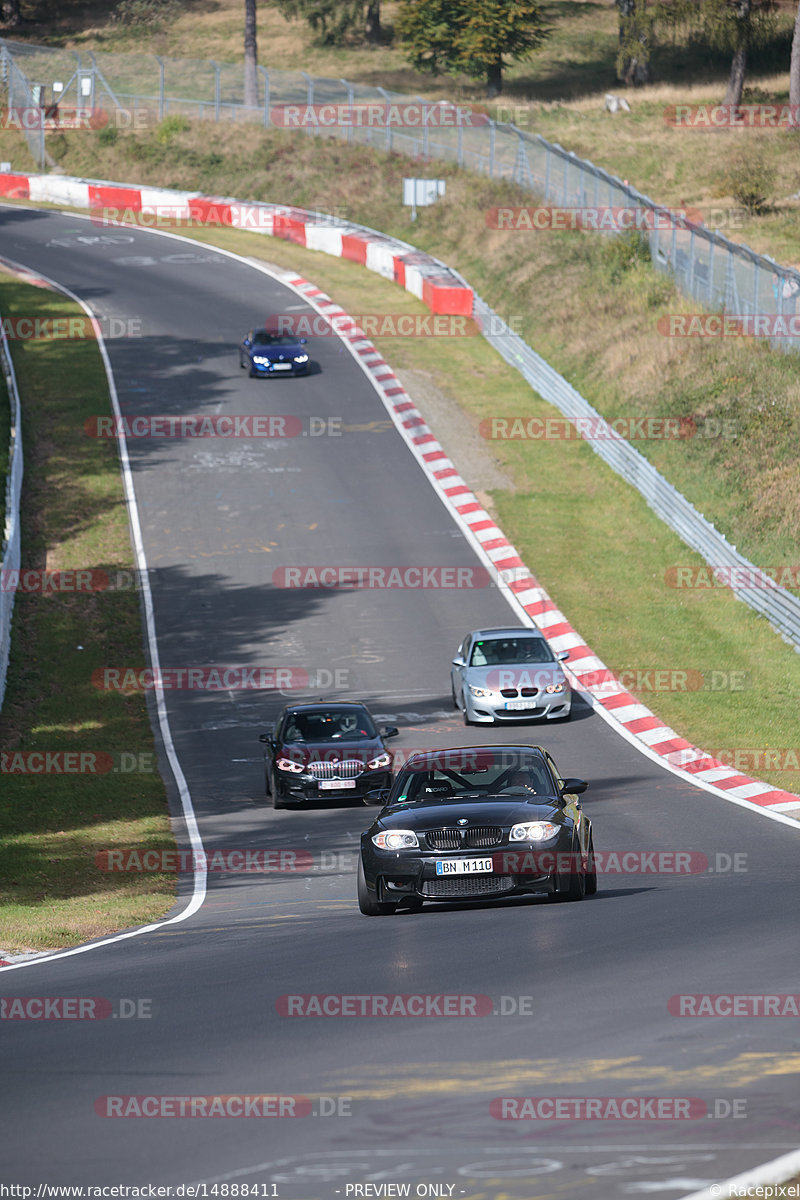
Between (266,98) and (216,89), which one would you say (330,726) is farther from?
(216,89)

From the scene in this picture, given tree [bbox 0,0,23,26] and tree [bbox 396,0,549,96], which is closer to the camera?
tree [bbox 396,0,549,96]

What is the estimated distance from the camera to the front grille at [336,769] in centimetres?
2122

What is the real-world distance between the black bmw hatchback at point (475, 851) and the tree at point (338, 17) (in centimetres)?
8263

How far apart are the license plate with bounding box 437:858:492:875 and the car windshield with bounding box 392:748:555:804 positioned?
0.90 m

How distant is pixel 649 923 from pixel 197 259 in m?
51.0

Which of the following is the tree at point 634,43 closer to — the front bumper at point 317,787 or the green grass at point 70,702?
the green grass at point 70,702

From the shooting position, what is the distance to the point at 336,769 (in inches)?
838

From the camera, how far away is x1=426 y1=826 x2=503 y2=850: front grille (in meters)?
12.4

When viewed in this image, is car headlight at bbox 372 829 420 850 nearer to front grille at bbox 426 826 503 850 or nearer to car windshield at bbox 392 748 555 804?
front grille at bbox 426 826 503 850

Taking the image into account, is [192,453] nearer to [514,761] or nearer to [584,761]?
[584,761]

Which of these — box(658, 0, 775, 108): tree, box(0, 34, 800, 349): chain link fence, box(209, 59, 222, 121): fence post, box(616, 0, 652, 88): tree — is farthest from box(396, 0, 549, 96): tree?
box(209, 59, 222, 121): fence post

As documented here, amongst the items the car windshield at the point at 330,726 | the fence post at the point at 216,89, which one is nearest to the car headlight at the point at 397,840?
the car windshield at the point at 330,726

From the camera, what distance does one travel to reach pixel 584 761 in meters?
22.6

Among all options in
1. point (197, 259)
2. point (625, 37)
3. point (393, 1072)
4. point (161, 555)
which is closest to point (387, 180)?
point (197, 259)
